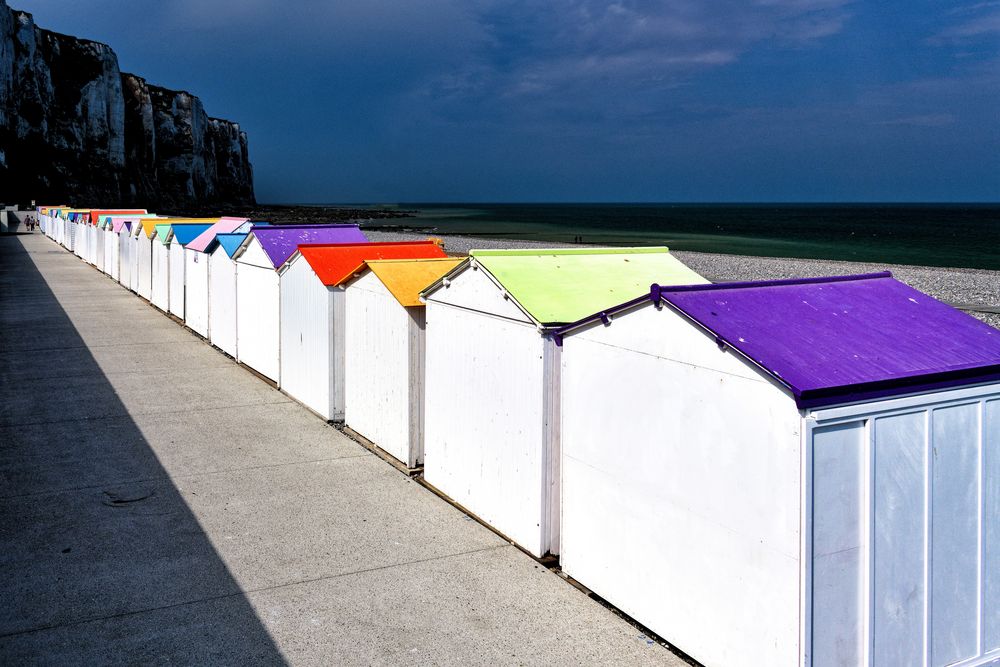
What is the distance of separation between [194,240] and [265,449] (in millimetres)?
9905

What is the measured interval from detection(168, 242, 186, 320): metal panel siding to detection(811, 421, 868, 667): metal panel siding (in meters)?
16.9

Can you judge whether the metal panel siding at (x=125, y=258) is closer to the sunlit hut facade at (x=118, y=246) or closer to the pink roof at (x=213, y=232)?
the sunlit hut facade at (x=118, y=246)

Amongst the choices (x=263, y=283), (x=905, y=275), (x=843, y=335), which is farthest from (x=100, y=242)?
(x=843, y=335)

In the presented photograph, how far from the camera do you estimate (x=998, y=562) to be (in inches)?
199

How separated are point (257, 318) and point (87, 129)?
92747mm

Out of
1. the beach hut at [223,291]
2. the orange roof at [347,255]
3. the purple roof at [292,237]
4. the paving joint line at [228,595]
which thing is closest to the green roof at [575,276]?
the paving joint line at [228,595]

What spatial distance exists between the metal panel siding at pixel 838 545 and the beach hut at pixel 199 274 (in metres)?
14.0

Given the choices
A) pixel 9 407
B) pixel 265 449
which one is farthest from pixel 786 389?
pixel 9 407

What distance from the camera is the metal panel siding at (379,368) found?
29.8 feet

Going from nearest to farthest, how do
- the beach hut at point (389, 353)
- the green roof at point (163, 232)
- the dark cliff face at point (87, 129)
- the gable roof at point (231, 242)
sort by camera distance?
the beach hut at point (389, 353) → the gable roof at point (231, 242) → the green roof at point (163, 232) → the dark cliff face at point (87, 129)

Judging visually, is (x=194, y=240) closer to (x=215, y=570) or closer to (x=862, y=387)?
(x=215, y=570)

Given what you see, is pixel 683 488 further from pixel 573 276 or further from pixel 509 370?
pixel 573 276

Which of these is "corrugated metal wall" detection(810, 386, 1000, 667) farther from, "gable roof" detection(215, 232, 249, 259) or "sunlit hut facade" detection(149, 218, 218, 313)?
"sunlit hut facade" detection(149, 218, 218, 313)

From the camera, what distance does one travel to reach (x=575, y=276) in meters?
7.92
